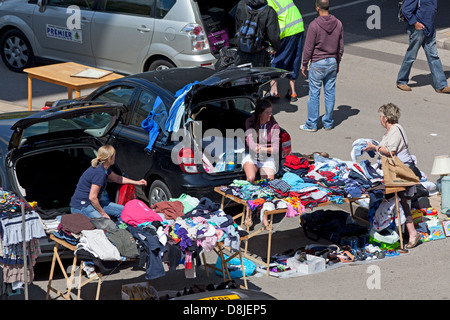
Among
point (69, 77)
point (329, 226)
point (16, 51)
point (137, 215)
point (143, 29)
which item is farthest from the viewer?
point (16, 51)

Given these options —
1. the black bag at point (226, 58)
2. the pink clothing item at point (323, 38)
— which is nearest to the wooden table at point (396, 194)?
the pink clothing item at point (323, 38)

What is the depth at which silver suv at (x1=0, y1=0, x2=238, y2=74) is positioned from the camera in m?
13.6

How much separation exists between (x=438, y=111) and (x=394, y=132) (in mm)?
4969

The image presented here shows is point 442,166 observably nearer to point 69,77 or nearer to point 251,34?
point 251,34

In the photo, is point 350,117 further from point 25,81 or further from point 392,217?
point 25,81

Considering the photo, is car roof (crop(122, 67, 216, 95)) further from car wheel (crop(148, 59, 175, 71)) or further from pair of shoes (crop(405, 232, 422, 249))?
pair of shoes (crop(405, 232, 422, 249))

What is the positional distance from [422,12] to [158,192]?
6.73 m

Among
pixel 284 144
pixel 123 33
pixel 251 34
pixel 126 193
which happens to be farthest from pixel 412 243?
pixel 123 33

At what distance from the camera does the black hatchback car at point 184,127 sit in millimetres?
9508

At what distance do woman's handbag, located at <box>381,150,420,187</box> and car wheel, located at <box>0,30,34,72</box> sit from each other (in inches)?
348

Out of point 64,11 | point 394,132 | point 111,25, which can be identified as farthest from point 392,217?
point 64,11

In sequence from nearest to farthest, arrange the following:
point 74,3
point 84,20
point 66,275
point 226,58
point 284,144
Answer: point 66,275 → point 284,144 → point 226,58 → point 84,20 → point 74,3

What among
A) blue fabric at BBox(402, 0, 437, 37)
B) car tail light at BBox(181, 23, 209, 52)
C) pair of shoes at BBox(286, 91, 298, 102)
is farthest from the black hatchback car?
blue fabric at BBox(402, 0, 437, 37)

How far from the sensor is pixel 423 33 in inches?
563
